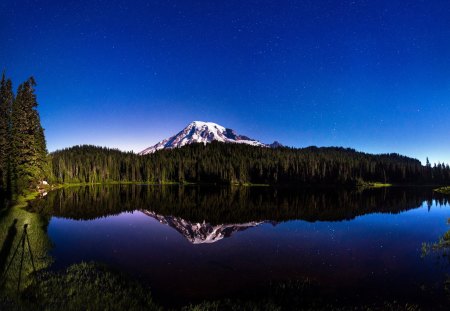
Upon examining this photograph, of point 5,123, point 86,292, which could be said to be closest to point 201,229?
point 86,292

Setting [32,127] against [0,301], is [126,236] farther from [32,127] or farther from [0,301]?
[32,127]

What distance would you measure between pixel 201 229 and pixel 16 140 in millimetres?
45745

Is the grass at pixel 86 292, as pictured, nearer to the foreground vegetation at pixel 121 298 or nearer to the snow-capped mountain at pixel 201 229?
the foreground vegetation at pixel 121 298

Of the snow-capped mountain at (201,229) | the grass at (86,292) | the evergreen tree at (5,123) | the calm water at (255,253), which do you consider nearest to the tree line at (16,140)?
the evergreen tree at (5,123)

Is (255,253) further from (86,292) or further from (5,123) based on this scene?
(5,123)

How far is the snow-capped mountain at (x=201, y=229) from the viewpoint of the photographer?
37534mm

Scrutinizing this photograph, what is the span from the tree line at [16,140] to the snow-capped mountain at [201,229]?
3131 cm

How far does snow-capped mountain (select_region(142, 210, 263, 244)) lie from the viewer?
37.5 m

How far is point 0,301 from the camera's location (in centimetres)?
1471

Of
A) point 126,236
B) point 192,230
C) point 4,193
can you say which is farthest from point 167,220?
point 4,193

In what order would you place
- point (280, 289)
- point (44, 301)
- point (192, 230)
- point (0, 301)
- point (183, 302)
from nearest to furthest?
1. point (0, 301)
2. point (44, 301)
3. point (183, 302)
4. point (280, 289)
5. point (192, 230)

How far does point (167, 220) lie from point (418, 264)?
3495 centimetres

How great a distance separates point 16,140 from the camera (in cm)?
6512

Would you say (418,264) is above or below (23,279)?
below
